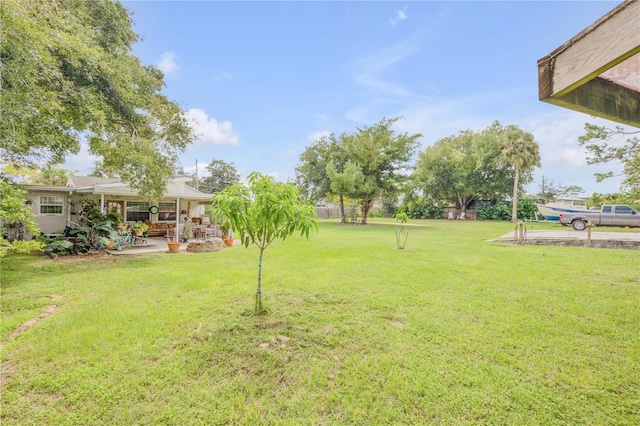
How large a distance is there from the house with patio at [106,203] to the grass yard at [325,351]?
5416 millimetres

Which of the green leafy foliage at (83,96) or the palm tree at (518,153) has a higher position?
the palm tree at (518,153)

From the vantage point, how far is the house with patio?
1020cm

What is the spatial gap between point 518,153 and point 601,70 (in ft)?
100.0

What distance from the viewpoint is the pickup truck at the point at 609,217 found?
14.4 metres

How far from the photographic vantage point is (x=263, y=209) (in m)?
3.25

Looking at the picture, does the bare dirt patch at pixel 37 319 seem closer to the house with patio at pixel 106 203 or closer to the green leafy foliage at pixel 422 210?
the house with patio at pixel 106 203

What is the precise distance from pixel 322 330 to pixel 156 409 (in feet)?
6.04

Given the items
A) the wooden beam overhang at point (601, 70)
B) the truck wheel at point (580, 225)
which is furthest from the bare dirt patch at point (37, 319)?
the truck wheel at point (580, 225)

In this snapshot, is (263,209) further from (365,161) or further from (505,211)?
(505,211)

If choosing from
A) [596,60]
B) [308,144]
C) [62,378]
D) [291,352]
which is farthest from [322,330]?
[308,144]

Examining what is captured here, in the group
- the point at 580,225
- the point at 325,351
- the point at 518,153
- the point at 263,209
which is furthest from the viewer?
the point at 518,153

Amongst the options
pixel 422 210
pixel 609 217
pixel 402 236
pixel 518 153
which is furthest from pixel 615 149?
pixel 422 210

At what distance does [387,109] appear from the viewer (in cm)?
2072

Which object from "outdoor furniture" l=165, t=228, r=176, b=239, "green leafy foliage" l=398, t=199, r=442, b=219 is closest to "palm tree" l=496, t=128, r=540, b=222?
"green leafy foliage" l=398, t=199, r=442, b=219
